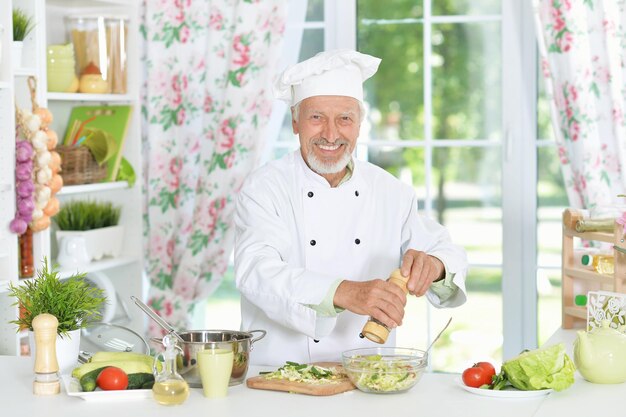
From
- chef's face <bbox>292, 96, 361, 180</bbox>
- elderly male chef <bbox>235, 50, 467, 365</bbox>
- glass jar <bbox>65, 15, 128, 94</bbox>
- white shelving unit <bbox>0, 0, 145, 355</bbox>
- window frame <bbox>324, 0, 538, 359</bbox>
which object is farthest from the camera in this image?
window frame <bbox>324, 0, 538, 359</bbox>

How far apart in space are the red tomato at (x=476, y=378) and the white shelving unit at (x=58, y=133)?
1733mm

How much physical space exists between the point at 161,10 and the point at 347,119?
1581 millimetres

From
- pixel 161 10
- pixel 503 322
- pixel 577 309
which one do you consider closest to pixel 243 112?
pixel 161 10

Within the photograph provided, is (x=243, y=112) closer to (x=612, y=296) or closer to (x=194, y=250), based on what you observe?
(x=194, y=250)

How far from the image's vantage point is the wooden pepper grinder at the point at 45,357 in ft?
7.54

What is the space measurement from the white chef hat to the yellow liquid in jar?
1076mm

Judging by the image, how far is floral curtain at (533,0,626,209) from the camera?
3668 mm

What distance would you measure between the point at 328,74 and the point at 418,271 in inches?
27.2

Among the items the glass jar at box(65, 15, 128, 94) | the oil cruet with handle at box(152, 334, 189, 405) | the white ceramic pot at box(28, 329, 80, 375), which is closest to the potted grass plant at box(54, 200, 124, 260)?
the glass jar at box(65, 15, 128, 94)

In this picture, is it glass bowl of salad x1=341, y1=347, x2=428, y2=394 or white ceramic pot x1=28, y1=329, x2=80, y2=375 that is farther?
white ceramic pot x1=28, y1=329, x2=80, y2=375

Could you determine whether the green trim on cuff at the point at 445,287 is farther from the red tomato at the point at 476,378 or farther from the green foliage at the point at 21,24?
the green foliage at the point at 21,24

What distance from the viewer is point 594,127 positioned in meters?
3.70

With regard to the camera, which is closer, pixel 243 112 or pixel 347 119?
pixel 347 119

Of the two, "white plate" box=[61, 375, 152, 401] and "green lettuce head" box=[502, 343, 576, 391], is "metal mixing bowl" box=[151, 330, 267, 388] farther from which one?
"green lettuce head" box=[502, 343, 576, 391]
